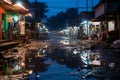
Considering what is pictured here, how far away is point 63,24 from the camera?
181375 millimetres

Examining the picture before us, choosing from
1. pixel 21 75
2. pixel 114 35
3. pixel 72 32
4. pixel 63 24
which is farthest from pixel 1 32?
pixel 63 24

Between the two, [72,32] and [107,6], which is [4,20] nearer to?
[107,6]

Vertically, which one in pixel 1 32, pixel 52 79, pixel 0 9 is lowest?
pixel 52 79

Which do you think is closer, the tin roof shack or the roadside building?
the roadside building

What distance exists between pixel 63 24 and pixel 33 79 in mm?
171777

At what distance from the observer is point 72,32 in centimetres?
11512

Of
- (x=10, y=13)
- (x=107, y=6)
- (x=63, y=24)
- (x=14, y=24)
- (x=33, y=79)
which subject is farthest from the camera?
(x=63, y=24)

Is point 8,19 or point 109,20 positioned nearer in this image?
point 8,19

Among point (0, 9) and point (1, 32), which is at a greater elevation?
point (0, 9)

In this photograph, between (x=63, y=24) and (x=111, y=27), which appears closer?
(x=111, y=27)

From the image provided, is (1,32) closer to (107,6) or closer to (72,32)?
(107,6)

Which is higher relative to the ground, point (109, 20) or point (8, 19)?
point (109, 20)

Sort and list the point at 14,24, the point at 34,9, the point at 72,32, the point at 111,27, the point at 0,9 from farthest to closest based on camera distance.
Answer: the point at 72,32 < the point at 34,9 < the point at 111,27 < the point at 14,24 < the point at 0,9

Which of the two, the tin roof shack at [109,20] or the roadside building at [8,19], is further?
the tin roof shack at [109,20]
